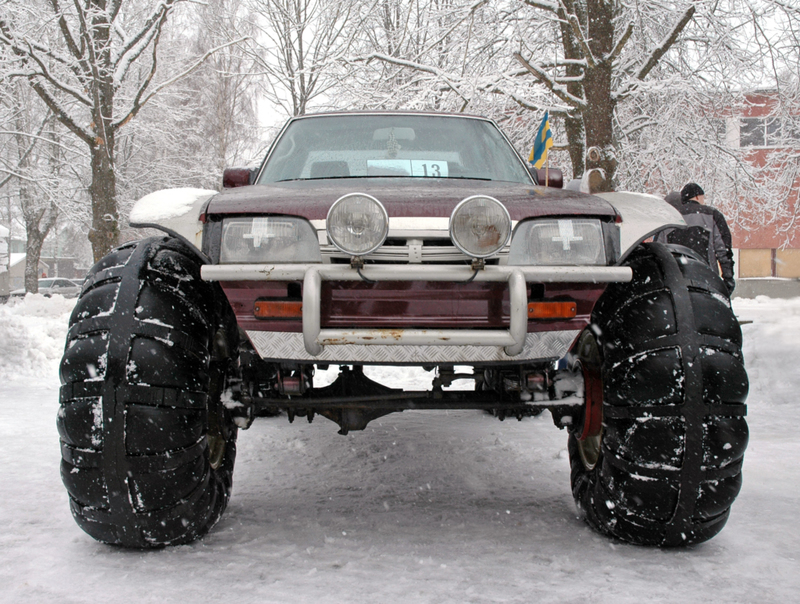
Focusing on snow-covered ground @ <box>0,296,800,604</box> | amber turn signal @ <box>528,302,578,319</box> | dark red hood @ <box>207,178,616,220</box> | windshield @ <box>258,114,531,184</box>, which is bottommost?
snow-covered ground @ <box>0,296,800,604</box>

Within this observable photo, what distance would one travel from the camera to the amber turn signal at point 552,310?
8.03 feet

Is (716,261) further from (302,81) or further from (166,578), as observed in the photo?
(302,81)

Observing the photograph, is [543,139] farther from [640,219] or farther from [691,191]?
[640,219]

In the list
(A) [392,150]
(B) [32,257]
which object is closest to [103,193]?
(A) [392,150]

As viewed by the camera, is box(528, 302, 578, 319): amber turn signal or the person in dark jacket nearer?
box(528, 302, 578, 319): amber turn signal

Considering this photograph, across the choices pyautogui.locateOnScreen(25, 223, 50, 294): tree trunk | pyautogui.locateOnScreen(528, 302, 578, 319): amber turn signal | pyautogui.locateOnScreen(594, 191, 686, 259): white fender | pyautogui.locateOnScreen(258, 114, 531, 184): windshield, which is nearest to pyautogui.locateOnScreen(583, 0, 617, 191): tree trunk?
pyautogui.locateOnScreen(258, 114, 531, 184): windshield

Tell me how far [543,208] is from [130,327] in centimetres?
153

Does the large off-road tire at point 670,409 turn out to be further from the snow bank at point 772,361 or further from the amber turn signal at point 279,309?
the snow bank at point 772,361

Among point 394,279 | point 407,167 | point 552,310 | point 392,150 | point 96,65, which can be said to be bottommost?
point 552,310

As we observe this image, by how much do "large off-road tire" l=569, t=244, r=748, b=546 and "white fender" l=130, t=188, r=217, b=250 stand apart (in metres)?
1.61

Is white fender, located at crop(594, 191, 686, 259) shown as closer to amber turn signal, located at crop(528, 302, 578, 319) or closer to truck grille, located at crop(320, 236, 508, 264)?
amber turn signal, located at crop(528, 302, 578, 319)

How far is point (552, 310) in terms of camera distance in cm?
246

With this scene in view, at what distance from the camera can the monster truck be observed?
2.33 m

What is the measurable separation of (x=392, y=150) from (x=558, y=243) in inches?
59.5
